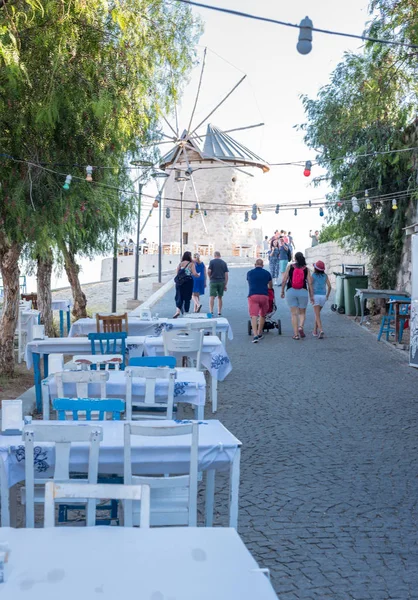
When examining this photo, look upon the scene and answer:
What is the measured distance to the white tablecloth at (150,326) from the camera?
12.1 metres

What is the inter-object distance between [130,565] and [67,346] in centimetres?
740

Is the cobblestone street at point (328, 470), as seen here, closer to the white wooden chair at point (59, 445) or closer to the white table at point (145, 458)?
the white table at point (145, 458)

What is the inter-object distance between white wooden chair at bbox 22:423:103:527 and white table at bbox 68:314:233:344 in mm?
7521

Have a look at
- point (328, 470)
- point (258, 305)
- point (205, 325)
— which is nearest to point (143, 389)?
point (328, 470)

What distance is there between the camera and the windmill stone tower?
5819 cm

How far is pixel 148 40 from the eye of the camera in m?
11.1

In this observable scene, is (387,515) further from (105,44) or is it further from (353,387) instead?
(105,44)

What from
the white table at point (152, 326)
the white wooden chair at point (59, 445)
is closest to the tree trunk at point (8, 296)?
the white table at point (152, 326)

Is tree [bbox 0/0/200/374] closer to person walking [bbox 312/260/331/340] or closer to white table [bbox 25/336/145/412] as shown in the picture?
white table [bbox 25/336/145/412]

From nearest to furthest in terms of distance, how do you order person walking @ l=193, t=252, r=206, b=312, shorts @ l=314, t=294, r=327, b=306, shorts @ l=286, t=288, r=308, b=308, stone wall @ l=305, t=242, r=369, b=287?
shorts @ l=286, t=288, r=308, b=308 < shorts @ l=314, t=294, r=327, b=306 < person walking @ l=193, t=252, r=206, b=312 < stone wall @ l=305, t=242, r=369, b=287

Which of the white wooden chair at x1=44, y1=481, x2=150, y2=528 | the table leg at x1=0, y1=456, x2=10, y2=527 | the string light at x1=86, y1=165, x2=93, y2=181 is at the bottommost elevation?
the table leg at x1=0, y1=456, x2=10, y2=527

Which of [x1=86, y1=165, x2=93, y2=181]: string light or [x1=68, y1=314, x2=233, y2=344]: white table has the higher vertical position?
[x1=86, y1=165, x2=93, y2=181]: string light

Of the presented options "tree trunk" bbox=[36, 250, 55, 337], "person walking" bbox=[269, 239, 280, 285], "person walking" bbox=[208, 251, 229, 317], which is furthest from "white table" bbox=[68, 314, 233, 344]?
"person walking" bbox=[269, 239, 280, 285]

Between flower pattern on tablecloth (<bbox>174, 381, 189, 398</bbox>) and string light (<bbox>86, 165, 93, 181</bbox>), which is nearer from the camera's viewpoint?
flower pattern on tablecloth (<bbox>174, 381, 189, 398</bbox>)
